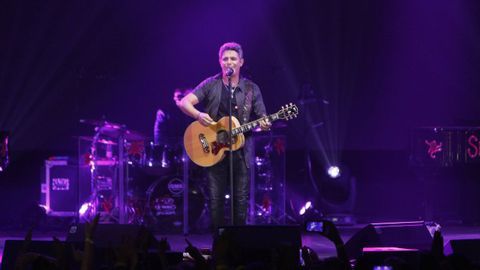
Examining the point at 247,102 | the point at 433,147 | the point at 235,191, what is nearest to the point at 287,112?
the point at 247,102

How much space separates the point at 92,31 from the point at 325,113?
4.30m

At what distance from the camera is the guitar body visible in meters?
7.67

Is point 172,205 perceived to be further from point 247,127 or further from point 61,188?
point 247,127

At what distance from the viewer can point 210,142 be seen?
7.88m

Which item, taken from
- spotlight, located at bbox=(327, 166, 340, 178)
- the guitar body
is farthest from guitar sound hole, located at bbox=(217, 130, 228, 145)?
spotlight, located at bbox=(327, 166, 340, 178)

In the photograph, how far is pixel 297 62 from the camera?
13406mm

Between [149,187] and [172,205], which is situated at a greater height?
[149,187]

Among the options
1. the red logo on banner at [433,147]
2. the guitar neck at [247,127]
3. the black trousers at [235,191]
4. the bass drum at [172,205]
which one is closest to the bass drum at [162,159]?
the bass drum at [172,205]

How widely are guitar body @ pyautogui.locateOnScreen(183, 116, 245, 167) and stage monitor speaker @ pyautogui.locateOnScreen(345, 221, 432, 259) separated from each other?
72.6 inches

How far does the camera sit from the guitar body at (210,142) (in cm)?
767

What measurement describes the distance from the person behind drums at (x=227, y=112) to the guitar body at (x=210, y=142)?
73 millimetres

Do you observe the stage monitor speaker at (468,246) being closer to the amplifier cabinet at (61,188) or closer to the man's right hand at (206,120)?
the man's right hand at (206,120)

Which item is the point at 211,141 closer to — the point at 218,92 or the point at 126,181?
the point at 218,92

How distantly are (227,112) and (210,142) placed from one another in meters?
0.36
